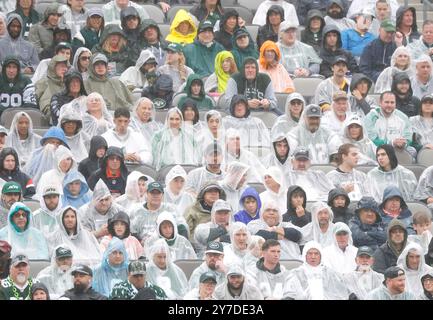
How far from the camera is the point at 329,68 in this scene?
22.5 metres

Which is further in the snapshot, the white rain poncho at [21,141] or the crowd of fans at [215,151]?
the white rain poncho at [21,141]

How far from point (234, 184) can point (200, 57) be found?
9.05ft

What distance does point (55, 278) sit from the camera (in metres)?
18.0

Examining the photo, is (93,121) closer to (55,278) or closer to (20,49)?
(20,49)

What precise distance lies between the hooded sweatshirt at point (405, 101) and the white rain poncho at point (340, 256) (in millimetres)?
2996

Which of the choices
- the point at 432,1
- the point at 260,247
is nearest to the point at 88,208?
the point at 260,247

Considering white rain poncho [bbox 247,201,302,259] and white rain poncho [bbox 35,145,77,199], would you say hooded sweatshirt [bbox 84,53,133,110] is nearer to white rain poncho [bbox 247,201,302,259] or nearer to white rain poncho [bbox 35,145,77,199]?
white rain poncho [bbox 35,145,77,199]

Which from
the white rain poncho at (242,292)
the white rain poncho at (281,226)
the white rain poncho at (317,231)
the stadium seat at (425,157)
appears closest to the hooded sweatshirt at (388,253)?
the white rain poncho at (317,231)

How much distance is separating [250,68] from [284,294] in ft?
12.3

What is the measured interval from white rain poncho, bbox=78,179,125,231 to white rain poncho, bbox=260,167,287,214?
1.43m

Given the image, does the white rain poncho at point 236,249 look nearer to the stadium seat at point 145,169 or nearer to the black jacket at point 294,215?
the black jacket at point 294,215

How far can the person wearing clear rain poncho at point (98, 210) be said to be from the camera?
19062 millimetres

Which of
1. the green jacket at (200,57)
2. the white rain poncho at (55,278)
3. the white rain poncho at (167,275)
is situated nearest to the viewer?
the white rain poncho at (55,278)
